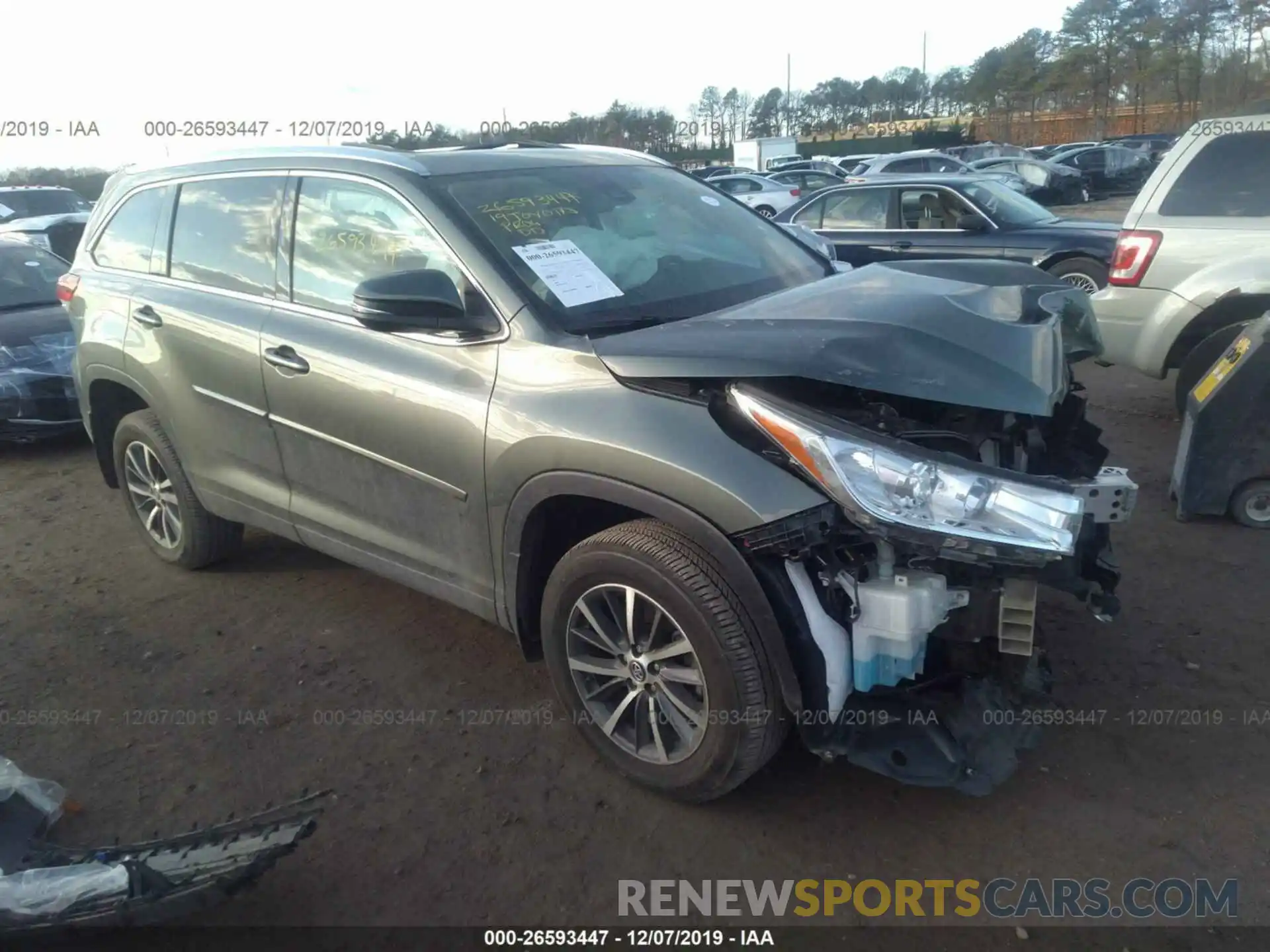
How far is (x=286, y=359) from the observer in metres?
3.69

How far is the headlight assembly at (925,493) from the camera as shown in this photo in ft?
7.95

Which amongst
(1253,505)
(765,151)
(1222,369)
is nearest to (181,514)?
(1222,369)

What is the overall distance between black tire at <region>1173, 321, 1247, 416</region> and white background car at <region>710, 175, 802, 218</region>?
51.8 feet

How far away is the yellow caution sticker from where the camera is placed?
4488 millimetres

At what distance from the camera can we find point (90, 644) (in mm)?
4285

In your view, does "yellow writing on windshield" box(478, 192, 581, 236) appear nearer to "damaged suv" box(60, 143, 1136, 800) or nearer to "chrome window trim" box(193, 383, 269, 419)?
"damaged suv" box(60, 143, 1136, 800)

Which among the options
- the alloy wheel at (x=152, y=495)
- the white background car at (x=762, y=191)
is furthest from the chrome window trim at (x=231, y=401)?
the white background car at (x=762, y=191)

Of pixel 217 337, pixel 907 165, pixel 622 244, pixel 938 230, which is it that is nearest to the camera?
pixel 622 244

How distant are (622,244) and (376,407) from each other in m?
1.06

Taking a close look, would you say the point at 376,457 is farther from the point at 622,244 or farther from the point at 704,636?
the point at 704,636

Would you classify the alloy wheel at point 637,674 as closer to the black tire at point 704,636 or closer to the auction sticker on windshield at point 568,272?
the black tire at point 704,636

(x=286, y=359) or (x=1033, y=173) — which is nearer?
(x=286, y=359)

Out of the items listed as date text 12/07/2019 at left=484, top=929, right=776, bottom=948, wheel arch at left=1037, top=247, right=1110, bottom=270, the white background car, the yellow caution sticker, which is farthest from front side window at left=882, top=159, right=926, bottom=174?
date text 12/07/2019 at left=484, top=929, right=776, bottom=948

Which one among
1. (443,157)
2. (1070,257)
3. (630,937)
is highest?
(443,157)
